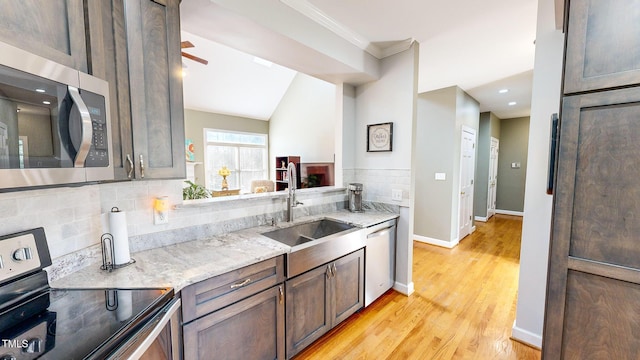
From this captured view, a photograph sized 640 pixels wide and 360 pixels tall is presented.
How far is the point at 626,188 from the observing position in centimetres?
89

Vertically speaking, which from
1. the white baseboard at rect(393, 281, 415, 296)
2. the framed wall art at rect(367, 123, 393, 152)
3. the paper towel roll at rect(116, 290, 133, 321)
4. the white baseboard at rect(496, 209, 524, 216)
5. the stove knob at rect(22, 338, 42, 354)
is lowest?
the white baseboard at rect(393, 281, 415, 296)

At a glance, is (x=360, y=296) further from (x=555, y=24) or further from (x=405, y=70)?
(x=555, y=24)

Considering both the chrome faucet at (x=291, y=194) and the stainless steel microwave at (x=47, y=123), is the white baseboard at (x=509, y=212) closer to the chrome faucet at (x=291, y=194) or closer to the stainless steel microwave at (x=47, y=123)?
the chrome faucet at (x=291, y=194)

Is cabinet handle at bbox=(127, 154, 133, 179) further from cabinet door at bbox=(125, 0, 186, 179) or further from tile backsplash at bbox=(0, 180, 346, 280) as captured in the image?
tile backsplash at bbox=(0, 180, 346, 280)

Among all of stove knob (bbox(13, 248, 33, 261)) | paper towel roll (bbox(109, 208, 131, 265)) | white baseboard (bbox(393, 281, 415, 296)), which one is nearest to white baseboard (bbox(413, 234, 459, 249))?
white baseboard (bbox(393, 281, 415, 296))

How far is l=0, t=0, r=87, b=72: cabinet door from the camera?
739 mm

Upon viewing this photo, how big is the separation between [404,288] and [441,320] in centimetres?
47

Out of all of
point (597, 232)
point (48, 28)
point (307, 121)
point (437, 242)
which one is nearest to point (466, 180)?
point (437, 242)

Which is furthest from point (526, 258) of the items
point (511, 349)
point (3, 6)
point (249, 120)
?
point (249, 120)

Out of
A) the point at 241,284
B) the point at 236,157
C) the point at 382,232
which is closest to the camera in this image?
Result: the point at 241,284

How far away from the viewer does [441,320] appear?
2.25 metres

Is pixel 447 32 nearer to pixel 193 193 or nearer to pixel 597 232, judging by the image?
pixel 597 232

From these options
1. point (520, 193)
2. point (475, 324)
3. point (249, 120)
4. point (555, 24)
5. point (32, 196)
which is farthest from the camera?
point (249, 120)

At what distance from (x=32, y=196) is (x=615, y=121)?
2.32 metres
